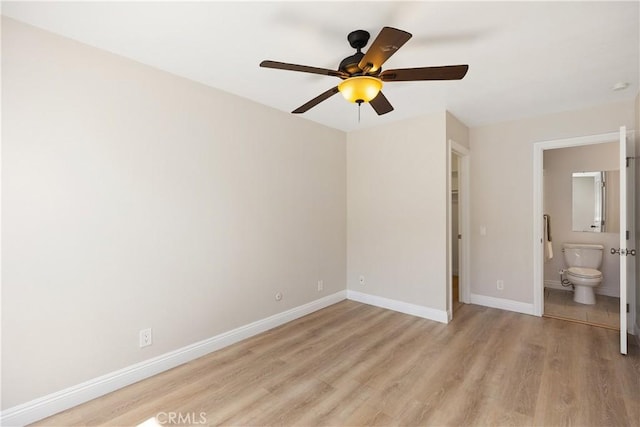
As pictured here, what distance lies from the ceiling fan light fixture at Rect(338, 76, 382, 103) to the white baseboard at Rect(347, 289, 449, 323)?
8.76 ft

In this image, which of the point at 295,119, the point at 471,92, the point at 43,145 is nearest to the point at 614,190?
the point at 471,92

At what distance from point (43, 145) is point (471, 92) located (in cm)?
343

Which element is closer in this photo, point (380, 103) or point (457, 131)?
point (380, 103)

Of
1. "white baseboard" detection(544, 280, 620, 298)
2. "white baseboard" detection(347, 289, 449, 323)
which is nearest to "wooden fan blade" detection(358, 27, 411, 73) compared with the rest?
"white baseboard" detection(347, 289, 449, 323)

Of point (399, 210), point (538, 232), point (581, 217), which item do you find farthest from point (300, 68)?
point (581, 217)

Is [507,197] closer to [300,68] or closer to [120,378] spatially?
[300,68]

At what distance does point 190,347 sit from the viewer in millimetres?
2566

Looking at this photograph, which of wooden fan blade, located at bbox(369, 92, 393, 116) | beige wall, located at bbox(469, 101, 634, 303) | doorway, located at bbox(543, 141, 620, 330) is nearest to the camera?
wooden fan blade, located at bbox(369, 92, 393, 116)

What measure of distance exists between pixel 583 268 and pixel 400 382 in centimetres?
366

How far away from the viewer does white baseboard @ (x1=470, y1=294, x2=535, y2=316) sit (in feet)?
12.0

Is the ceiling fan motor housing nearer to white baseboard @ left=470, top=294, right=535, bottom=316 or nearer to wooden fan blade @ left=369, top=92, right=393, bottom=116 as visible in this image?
wooden fan blade @ left=369, top=92, right=393, bottom=116

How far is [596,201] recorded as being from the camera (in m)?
4.32

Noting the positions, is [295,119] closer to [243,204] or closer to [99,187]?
[243,204]

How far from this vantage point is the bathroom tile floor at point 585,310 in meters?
3.38
